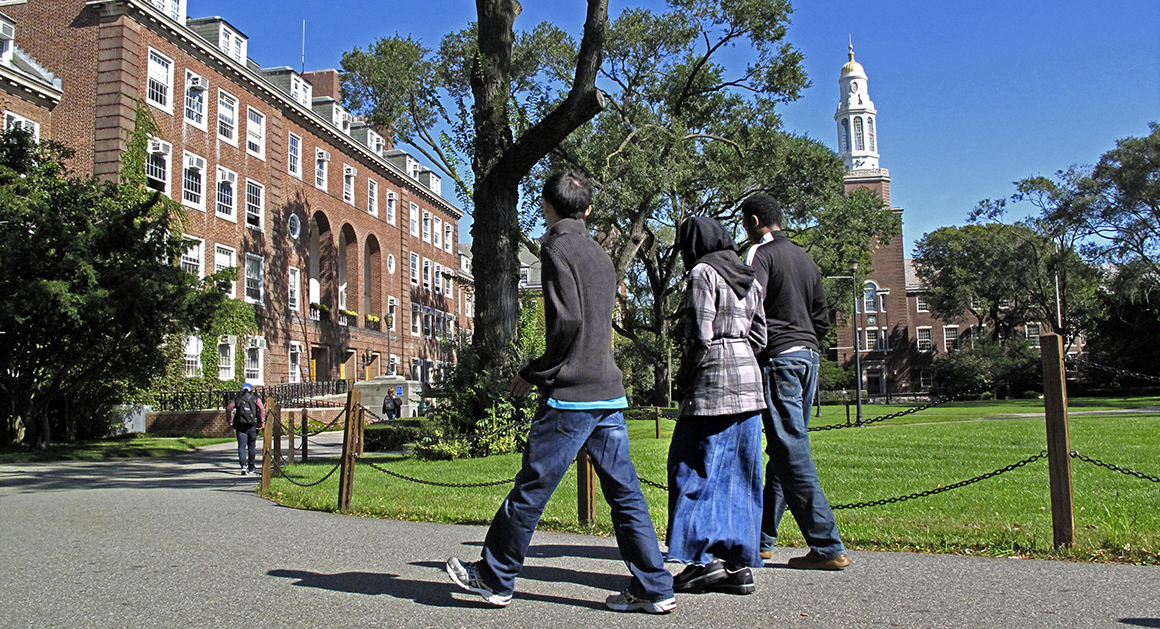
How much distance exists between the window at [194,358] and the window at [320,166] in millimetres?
12779

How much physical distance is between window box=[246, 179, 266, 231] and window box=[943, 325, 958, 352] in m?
60.6

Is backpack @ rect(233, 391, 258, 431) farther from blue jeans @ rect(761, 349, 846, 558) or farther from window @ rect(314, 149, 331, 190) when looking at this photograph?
window @ rect(314, 149, 331, 190)

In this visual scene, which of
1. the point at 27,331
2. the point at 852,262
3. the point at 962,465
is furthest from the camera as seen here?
the point at 852,262

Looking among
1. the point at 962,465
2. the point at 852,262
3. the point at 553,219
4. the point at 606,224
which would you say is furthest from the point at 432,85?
the point at 553,219

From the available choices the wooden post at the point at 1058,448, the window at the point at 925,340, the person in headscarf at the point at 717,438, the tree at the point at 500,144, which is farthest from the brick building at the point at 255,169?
the window at the point at 925,340

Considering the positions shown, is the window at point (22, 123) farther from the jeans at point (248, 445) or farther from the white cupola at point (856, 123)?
the white cupola at point (856, 123)

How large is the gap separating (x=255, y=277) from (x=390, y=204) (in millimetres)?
16313

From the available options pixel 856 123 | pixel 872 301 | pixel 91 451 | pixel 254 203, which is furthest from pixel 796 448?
pixel 856 123

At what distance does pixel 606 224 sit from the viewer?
2784 cm

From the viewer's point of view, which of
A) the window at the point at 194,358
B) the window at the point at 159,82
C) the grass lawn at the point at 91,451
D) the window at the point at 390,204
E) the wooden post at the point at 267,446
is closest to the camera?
the wooden post at the point at 267,446

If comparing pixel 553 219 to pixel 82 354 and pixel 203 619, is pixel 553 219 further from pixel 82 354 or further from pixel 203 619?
pixel 82 354

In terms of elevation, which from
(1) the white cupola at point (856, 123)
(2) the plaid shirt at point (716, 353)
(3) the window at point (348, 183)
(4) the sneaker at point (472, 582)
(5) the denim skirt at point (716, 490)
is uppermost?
(1) the white cupola at point (856, 123)

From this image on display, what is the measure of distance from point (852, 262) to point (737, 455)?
1079 inches

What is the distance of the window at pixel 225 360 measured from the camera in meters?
34.2
